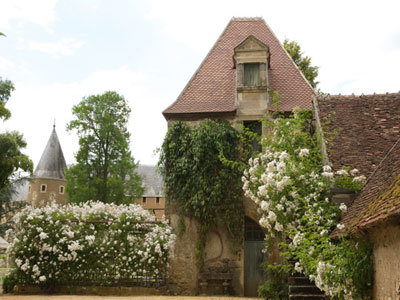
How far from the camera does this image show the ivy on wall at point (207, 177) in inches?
540

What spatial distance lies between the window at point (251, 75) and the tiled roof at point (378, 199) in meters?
8.24

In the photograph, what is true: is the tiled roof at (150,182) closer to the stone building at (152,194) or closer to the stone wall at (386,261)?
the stone building at (152,194)

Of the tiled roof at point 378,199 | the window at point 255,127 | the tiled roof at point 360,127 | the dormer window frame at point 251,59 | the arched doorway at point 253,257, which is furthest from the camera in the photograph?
the dormer window frame at point 251,59

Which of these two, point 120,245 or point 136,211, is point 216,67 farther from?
point 120,245

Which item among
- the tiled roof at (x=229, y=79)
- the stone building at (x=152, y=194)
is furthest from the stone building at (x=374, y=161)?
the stone building at (x=152, y=194)

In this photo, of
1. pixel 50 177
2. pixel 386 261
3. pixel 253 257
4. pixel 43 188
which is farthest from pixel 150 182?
pixel 386 261

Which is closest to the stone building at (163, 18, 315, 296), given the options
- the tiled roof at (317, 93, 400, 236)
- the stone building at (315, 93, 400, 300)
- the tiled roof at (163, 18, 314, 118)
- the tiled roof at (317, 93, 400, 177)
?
the tiled roof at (163, 18, 314, 118)

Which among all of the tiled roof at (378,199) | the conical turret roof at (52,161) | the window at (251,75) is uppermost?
the conical turret roof at (52,161)

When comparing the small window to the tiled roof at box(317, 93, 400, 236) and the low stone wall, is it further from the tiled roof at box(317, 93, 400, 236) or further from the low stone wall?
the tiled roof at box(317, 93, 400, 236)

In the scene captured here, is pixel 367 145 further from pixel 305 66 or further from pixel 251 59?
pixel 305 66

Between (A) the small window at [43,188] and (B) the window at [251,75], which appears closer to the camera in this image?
(B) the window at [251,75]

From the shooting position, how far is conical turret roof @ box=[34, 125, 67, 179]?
1727 inches

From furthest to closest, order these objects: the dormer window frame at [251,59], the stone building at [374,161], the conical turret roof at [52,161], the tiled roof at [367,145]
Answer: the conical turret roof at [52,161] → the dormer window frame at [251,59] → the tiled roof at [367,145] → the stone building at [374,161]

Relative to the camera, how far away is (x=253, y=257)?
14289 millimetres
